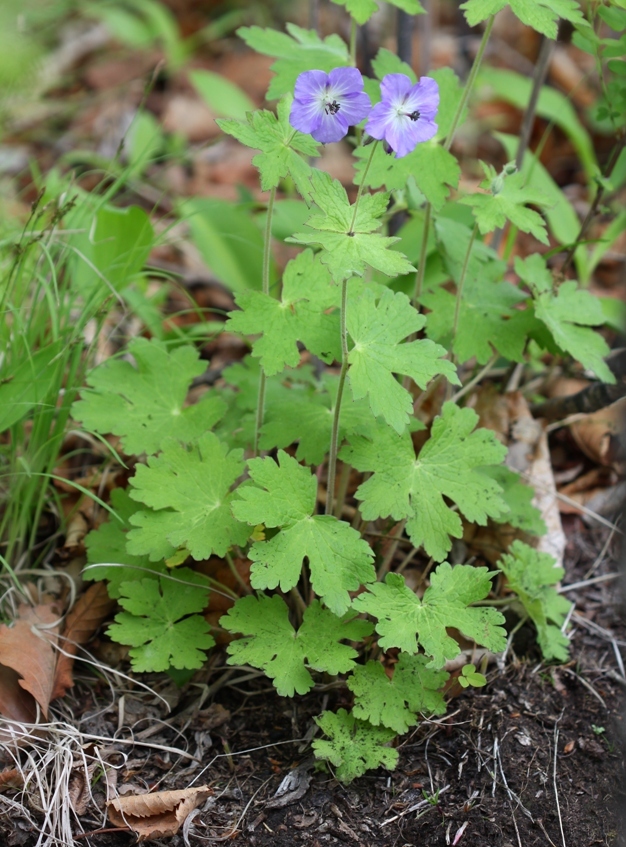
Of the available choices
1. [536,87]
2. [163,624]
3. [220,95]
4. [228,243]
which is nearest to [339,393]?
[163,624]

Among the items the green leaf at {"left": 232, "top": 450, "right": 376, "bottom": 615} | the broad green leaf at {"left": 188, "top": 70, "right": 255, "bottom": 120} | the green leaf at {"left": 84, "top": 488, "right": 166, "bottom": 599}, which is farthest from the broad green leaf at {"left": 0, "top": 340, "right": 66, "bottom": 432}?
the broad green leaf at {"left": 188, "top": 70, "right": 255, "bottom": 120}

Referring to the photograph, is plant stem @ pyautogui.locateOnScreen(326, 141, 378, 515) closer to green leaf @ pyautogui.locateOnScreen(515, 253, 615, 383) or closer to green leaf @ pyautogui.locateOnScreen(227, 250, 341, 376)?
green leaf @ pyautogui.locateOnScreen(227, 250, 341, 376)

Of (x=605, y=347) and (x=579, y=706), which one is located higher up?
(x=605, y=347)

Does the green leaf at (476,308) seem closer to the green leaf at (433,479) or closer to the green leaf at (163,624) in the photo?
the green leaf at (433,479)

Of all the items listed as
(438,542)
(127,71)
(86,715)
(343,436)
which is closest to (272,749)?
(86,715)

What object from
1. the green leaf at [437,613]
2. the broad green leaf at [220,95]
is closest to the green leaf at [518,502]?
the green leaf at [437,613]

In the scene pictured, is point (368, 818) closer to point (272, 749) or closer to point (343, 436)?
point (272, 749)
